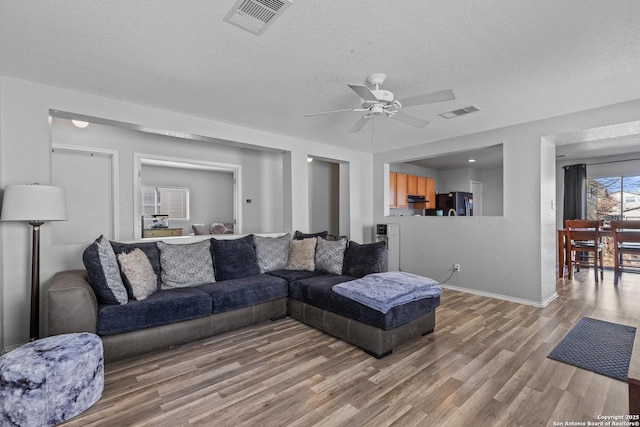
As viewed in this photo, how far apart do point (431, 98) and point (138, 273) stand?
9.97ft

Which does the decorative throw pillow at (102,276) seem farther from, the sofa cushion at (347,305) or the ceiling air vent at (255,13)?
the ceiling air vent at (255,13)

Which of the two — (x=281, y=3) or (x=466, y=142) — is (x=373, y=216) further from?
(x=281, y=3)

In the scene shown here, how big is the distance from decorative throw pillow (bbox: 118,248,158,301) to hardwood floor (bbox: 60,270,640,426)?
0.59 metres

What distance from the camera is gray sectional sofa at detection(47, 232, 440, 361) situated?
2.51 meters

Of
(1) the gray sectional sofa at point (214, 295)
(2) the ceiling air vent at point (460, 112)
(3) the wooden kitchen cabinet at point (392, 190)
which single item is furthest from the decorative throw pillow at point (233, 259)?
(3) the wooden kitchen cabinet at point (392, 190)

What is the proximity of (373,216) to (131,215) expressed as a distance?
427 centimetres

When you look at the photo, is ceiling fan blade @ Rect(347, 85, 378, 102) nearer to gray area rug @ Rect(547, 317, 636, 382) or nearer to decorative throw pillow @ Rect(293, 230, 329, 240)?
decorative throw pillow @ Rect(293, 230, 329, 240)

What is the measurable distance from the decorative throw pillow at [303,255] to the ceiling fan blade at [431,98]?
7.40 feet

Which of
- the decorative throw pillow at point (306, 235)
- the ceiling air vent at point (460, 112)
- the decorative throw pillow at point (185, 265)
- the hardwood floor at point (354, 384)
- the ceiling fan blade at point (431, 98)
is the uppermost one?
the ceiling air vent at point (460, 112)

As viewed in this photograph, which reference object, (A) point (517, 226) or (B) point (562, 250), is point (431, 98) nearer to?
(A) point (517, 226)

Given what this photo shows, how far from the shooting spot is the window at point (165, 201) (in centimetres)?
777

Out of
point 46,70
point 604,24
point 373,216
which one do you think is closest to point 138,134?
point 46,70

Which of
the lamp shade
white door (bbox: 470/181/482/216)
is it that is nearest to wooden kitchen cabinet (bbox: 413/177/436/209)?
white door (bbox: 470/181/482/216)

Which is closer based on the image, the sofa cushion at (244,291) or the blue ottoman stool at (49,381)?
the blue ottoman stool at (49,381)
